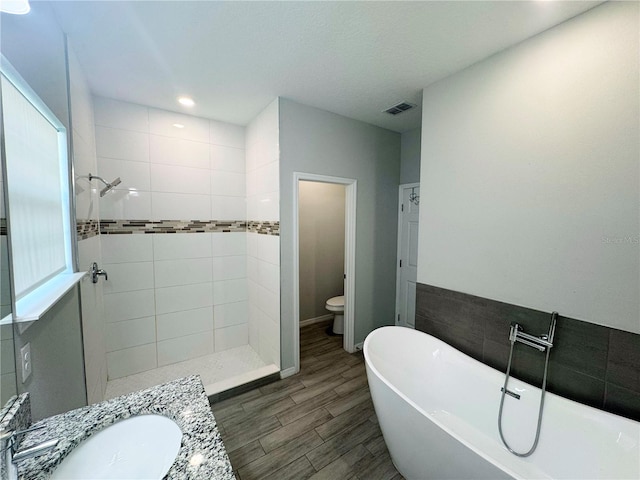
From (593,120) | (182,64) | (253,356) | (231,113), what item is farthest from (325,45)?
(253,356)

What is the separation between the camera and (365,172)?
2.94 m

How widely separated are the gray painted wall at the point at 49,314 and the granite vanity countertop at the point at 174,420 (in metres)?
0.19

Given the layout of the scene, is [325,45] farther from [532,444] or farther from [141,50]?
[532,444]

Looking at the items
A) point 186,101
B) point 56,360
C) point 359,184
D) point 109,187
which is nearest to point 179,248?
point 109,187

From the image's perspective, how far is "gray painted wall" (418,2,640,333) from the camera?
126cm

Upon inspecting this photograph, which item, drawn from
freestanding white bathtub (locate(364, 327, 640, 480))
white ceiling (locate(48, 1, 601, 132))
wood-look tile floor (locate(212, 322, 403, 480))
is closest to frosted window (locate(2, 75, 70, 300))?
white ceiling (locate(48, 1, 601, 132))

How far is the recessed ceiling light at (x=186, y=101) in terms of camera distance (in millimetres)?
2349

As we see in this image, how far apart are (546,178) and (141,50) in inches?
109

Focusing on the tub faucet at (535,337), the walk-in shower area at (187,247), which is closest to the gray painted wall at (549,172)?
the tub faucet at (535,337)

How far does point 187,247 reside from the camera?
2.79 meters

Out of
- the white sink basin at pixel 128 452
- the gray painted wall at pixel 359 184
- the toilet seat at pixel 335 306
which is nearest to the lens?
the white sink basin at pixel 128 452

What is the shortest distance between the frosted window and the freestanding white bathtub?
1.75 m

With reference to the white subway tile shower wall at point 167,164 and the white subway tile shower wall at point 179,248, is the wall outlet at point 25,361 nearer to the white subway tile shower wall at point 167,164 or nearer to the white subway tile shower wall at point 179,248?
the white subway tile shower wall at point 179,248

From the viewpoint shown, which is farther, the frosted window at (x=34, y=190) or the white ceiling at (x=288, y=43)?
the white ceiling at (x=288, y=43)
